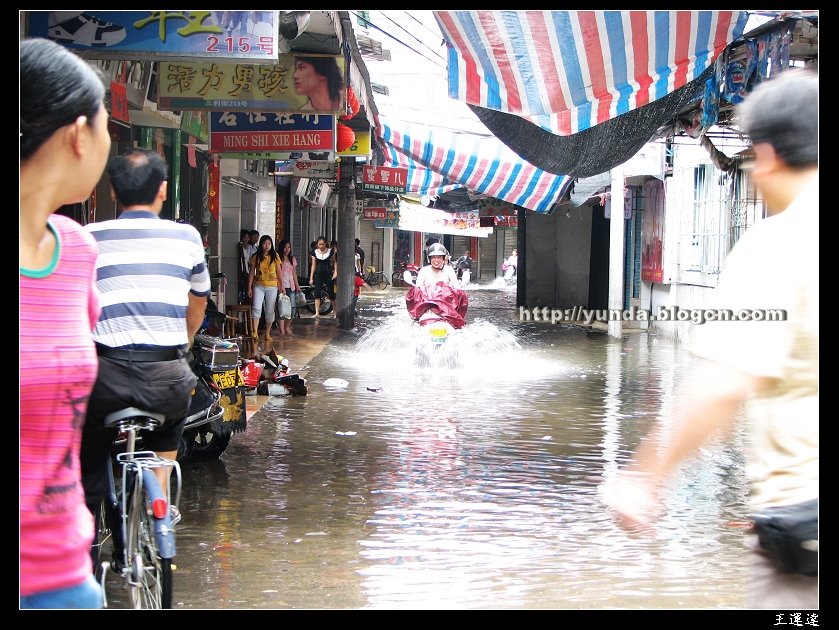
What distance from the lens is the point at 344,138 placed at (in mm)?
15820

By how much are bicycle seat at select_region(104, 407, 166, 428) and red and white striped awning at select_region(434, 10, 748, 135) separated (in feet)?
12.9

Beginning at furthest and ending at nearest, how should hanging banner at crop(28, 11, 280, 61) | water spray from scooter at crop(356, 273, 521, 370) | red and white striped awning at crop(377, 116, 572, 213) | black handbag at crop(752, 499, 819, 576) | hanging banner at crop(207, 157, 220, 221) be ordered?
red and white striped awning at crop(377, 116, 572, 213)
hanging banner at crop(207, 157, 220, 221)
water spray from scooter at crop(356, 273, 521, 370)
hanging banner at crop(28, 11, 280, 61)
black handbag at crop(752, 499, 819, 576)

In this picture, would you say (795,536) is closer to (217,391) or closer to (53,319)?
(53,319)

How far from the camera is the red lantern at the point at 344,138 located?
15648 millimetres

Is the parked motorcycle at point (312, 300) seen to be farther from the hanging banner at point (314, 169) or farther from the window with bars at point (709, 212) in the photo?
the window with bars at point (709, 212)

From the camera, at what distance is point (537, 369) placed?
15234 mm

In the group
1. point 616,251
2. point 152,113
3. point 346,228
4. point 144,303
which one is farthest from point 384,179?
point 144,303

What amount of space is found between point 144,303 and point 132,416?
52cm

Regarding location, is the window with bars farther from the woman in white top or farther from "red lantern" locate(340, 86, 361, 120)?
the woman in white top

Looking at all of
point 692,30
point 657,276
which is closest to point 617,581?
point 692,30

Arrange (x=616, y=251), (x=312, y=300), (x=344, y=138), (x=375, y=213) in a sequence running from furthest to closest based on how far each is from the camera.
Answer: (x=375, y=213)
(x=312, y=300)
(x=616, y=251)
(x=344, y=138)

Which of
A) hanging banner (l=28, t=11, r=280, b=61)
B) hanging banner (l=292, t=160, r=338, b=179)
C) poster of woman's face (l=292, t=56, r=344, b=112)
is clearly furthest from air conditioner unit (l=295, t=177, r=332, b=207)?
hanging banner (l=28, t=11, r=280, b=61)

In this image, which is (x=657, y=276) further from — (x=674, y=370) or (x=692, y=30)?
(x=692, y=30)

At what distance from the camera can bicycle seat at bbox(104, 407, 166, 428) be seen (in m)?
4.41
